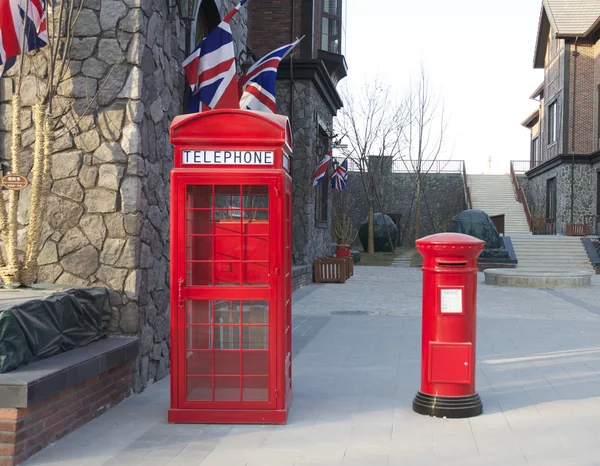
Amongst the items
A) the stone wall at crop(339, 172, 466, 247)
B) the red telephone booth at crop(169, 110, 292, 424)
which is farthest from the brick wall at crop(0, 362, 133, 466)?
the stone wall at crop(339, 172, 466, 247)

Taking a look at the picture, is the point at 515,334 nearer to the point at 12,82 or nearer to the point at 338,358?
the point at 338,358

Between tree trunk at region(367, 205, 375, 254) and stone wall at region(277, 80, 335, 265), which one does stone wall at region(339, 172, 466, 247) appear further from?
stone wall at region(277, 80, 335, 265)

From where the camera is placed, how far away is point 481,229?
1144 inches

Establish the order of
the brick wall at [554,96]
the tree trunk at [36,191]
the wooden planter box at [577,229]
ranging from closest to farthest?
the tree trunk at [36,191] → the wooden planter box at [577,229] → the brick wall at [554,96]

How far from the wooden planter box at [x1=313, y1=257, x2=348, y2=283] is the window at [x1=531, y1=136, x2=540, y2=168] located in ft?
94.2

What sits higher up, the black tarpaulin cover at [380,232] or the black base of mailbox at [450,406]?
the black tarpaulin cover at [380,232]

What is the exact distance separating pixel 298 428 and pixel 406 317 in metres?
7.60

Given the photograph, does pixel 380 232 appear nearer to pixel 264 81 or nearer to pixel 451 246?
→ pixel 264 81

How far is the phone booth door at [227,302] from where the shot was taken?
19.5 ft

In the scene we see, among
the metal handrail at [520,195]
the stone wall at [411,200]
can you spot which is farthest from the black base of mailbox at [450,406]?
the stone wall at [411,200]

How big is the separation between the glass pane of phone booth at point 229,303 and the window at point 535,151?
43.0 metres

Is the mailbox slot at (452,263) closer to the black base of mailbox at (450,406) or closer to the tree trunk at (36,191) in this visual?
the black base of mailbox at (450,406)

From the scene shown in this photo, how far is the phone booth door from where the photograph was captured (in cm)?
596

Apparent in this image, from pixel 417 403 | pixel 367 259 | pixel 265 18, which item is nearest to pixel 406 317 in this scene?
pixel 417 403
